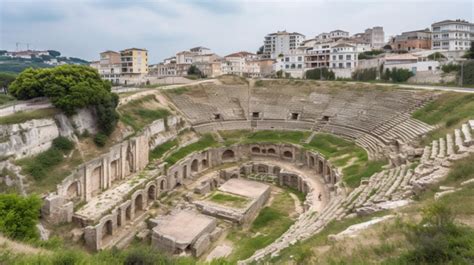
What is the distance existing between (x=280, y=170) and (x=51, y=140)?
18.2 meters

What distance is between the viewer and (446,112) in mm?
27625

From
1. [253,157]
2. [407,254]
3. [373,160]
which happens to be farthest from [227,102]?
[407,254]

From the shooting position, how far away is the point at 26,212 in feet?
50.2

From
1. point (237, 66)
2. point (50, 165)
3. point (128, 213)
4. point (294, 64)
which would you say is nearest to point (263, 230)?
point (128, 213)

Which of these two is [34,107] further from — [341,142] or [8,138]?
[341,142]

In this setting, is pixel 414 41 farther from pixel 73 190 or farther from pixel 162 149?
pixel 73 190

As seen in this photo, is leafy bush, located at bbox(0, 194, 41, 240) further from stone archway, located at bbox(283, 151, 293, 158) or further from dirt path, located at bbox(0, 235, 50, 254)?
stone archway, located at bbox(283, 151, 293, 158)

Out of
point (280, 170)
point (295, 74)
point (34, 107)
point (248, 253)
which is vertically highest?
point (295, 74)

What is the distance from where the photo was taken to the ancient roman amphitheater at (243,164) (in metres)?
18.8

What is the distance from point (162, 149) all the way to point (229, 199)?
955 cm

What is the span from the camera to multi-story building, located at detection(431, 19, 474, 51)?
62625mm

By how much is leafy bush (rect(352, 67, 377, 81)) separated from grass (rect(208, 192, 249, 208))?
3629cm

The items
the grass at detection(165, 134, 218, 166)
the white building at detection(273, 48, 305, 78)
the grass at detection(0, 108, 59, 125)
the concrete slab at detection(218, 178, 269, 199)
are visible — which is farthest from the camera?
the white building at detection(273, 48, 305, 78)

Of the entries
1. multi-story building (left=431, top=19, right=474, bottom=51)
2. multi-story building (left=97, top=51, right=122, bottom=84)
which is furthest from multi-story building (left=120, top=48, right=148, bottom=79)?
multi-story building (left=431, top=19, right=474, bottom=51)
